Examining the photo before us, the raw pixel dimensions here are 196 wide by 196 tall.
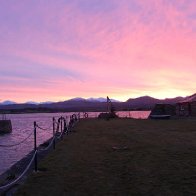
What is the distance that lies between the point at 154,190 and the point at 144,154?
21.1 feet

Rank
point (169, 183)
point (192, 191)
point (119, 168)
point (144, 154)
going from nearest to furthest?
1. point (192, 191)
2. point (169, 183)
3. point (119, 168)
4. point (144, 154)

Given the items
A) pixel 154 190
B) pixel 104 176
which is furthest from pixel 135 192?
pixel 104 176

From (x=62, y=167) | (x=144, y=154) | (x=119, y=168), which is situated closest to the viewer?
(x=119, y=168)

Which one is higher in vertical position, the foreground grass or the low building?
the low building

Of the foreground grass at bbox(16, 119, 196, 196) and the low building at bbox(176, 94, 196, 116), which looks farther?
the low building at bbox(176, 94, 196, 116)

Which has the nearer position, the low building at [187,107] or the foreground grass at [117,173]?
the foreground grass at [117,173]

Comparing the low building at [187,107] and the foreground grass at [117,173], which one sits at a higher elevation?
the low building at [187,107]

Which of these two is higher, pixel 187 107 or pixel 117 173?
pixel 187 107

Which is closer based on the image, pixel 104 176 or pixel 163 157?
pixel 104 176

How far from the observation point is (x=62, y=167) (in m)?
14.2

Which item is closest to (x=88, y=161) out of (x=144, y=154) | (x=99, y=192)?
(x=144, y=154)

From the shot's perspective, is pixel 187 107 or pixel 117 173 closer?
pixel 117 173

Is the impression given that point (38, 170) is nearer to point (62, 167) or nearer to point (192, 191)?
point (62, 167)

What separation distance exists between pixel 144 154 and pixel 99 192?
6.68 meters
